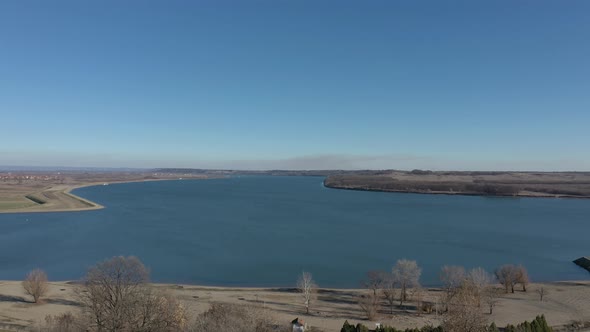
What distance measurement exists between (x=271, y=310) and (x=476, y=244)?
73.3 ft

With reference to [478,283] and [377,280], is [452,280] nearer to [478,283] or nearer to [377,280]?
[478,283]

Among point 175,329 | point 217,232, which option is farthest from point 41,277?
point 217,232

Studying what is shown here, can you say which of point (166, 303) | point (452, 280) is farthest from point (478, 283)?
point (166, 303)

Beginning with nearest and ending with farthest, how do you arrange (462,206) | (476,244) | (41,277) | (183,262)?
(41,277) < (183,262) < (476,244) < (462,206)

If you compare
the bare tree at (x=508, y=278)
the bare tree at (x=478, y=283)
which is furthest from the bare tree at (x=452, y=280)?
the bare tree at (x=508, y=278)

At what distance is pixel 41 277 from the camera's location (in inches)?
643

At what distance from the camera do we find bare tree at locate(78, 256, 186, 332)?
1059 centimetres

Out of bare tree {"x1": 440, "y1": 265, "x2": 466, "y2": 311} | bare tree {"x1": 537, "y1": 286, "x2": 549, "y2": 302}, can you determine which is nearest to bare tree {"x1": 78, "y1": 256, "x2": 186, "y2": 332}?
bare tree {"x1": 440, "y1": 265, "x2": 466, "y2": 311}

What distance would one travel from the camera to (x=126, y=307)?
10.7 m

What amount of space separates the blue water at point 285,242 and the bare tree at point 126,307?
28.1 ft

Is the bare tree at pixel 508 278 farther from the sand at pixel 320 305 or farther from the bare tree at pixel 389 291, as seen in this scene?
the bare tree at pixel 389 291

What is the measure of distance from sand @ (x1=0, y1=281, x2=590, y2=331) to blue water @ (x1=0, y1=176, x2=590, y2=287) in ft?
8.22

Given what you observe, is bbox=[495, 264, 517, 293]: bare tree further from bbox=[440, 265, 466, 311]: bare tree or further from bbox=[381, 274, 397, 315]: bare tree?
bbox=[381, 274, 397, 315]: bare tree

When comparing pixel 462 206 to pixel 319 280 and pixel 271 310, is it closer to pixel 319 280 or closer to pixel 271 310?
pixel 319 280
